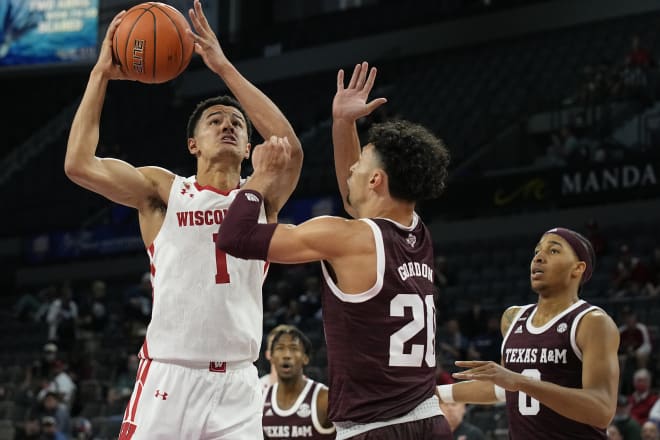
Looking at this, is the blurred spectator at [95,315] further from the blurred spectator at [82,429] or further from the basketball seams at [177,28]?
the basketball seams at [177,28]

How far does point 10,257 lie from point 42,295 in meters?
3.71

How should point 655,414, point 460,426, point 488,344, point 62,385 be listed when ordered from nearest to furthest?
point 460,426
point 655,414
point 488,344
point 62,385

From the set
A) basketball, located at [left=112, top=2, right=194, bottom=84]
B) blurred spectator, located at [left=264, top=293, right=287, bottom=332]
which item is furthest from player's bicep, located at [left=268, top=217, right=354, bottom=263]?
blurred spectator, located at [left=264, top=293, right=287, bottom=332]

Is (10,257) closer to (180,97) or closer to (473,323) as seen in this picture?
(180,97)

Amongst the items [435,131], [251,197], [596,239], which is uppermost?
[435,131]

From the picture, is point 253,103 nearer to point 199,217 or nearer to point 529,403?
point 199,217

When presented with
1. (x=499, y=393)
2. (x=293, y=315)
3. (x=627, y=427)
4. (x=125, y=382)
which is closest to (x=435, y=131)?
(x=293, y=315)

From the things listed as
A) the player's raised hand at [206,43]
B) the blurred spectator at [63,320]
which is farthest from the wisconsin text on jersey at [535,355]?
the blurred spectator at [63,320]

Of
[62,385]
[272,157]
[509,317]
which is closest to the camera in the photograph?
[272,157]

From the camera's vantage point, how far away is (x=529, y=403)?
16.5 feet

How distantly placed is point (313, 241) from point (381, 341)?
41 centimetres

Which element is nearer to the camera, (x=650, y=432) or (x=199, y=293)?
(x=199, y=293)

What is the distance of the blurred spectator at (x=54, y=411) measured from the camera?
13938 mm

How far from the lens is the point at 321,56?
24203 millimetres
